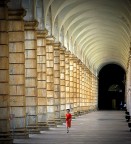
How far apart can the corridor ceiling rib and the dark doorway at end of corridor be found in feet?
107

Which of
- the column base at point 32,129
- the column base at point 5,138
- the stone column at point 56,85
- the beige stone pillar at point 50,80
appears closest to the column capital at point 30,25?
the column base at point 32,129

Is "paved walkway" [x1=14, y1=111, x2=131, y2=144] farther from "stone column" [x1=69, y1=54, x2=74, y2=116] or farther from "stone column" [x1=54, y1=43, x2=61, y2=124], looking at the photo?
"stone column" [x1=69, y1=54, x2=74, y2=116]

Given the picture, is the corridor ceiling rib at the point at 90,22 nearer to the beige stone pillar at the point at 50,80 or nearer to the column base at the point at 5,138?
the beige stone pillar at the point at 50,80

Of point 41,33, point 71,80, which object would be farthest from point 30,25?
point 71,80

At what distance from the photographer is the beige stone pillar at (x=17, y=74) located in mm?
23337

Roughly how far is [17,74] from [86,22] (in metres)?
24.8

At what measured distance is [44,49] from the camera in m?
30.6

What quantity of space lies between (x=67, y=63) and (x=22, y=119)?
918 inches

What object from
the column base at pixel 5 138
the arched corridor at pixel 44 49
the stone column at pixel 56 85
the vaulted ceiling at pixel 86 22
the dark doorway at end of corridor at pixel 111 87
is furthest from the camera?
the dark doorway at end of corridor at pixel 111 87

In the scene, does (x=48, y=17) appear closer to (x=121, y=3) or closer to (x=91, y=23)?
(x=121, y=3)

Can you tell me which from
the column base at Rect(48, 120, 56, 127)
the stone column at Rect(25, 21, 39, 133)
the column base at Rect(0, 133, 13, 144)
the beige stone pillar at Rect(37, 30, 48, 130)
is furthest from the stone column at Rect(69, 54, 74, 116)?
the column base at Rect(0, 133, 13, 144)

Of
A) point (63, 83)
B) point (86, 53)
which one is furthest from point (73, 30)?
point (86, 53)

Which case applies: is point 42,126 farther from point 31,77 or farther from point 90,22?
point 90,22

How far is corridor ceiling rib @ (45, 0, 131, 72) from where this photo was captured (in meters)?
37.6
